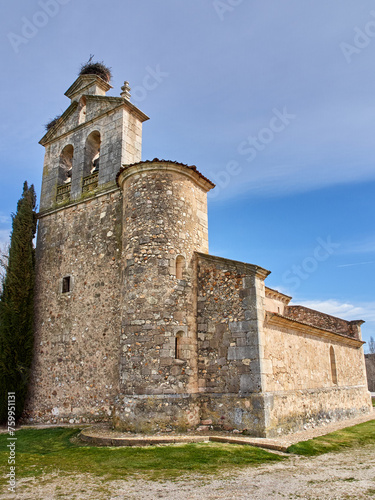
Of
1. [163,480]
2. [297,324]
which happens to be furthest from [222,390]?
[163,480]

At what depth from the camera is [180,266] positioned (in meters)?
10.8

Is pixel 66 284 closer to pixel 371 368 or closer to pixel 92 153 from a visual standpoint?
pixel 92 153

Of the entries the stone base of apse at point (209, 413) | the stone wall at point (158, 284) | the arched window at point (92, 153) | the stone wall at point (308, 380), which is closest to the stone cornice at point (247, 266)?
the stone wall at point (158, 284)

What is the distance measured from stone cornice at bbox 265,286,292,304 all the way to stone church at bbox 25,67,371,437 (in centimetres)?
317

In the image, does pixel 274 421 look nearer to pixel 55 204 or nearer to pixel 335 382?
pixel 335 382

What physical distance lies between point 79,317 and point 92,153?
6.10 metres

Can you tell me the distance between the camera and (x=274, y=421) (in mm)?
9312

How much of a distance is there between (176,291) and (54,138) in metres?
9.19

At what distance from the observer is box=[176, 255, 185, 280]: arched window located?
10.7 m

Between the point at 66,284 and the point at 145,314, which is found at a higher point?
the point at 66,284

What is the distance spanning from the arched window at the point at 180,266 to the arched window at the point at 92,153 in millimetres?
5384

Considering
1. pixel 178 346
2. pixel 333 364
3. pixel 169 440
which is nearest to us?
pixel 169 440

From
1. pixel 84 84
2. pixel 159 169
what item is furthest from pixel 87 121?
pixel 159 169

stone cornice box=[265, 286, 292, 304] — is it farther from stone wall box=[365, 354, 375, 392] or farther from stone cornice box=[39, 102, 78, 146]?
stone wall box=[365, 354, 375, 392]
